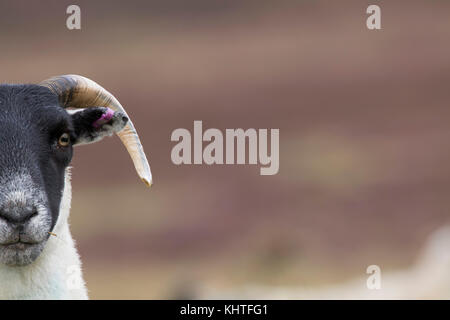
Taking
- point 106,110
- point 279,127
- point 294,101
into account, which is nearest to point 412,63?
point 294,101

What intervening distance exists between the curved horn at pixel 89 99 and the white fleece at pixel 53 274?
0.94 m

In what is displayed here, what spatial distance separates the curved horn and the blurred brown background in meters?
11.1

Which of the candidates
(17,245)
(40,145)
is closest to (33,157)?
(40,145)

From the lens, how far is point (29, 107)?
11375mm

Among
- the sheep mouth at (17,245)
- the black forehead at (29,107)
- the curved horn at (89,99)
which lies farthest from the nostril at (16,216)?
the curved horn at (89,99)

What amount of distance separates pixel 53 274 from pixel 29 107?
5.40 ft

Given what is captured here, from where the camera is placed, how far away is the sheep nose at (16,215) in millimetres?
10406

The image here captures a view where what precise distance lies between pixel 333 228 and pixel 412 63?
16.8 m

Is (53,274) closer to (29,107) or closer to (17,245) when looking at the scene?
(17,245)

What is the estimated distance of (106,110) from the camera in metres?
12.0

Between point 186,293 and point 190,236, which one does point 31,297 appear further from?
point 190,236

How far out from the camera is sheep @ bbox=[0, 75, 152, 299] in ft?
34.7

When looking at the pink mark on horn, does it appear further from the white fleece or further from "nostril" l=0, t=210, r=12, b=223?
"nostril" l=0, t=210, r=12, b=223

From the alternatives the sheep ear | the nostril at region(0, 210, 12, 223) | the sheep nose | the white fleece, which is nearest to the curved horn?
the sheep ear
